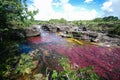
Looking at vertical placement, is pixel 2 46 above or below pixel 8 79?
above

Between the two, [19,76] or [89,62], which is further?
[89,62]

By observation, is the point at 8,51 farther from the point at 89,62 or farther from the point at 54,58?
the point at 89,62

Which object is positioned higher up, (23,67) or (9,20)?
(9,20)

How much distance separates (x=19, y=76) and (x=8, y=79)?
1294mm

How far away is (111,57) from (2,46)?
62.6 feet

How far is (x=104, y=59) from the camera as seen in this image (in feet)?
84.2

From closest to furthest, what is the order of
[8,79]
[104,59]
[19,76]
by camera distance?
[8,79], [19,76], [104,59]

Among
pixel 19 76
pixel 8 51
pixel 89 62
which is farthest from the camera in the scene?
pixel 89 62

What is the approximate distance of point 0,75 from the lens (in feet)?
48.6

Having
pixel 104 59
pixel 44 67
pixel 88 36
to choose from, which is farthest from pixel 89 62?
pixel 88 36

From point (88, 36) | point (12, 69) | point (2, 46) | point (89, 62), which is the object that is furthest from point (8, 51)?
point (88, 36)

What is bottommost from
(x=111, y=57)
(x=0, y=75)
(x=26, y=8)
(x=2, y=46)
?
(x=111, y=57)

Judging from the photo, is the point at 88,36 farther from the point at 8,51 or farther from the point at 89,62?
the point at 8,51

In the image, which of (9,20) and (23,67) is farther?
(9,20)
